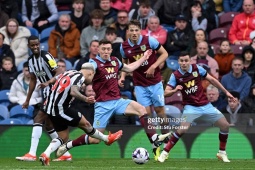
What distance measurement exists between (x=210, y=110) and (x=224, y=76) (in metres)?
3.40

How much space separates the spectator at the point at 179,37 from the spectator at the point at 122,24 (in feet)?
3.59

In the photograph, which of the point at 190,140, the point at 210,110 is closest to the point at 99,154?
the point at 190,140

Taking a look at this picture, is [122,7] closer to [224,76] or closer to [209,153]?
[224,76]

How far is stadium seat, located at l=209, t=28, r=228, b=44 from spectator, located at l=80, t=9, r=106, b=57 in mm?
2616

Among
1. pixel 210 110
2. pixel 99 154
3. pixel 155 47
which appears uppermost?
pixel 155 47

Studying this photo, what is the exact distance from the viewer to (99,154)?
18.6 metres

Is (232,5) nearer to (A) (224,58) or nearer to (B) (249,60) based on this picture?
(A) (224,58)

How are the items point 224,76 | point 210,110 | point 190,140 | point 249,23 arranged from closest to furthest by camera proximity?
1. point 210,110
2. point 190,140
3. point 224,76
4. point 249,23

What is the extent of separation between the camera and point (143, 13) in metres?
21.8

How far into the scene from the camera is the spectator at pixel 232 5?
22.5 m

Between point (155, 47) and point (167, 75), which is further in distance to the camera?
point (167, 75)

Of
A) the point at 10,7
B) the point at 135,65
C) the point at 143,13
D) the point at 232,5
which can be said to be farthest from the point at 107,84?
the point at 10,7

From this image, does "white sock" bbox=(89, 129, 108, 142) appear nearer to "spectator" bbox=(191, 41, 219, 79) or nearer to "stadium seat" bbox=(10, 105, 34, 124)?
"stadium seat" bbox=(10, 105, 34, 124)

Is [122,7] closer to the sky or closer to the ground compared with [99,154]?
closer to the sky
